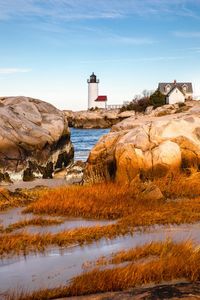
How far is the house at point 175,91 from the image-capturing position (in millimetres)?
121375

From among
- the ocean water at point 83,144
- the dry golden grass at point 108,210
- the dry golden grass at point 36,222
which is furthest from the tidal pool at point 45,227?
the ocean water at point 83,144

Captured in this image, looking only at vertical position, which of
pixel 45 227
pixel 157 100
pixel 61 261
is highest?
pixel 157 100

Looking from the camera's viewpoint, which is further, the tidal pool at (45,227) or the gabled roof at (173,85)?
the gabled roof at (173,85)

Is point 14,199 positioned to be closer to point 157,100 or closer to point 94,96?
point 157,100

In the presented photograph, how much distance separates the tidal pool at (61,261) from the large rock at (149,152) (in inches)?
290

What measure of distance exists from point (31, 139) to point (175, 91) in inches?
3911

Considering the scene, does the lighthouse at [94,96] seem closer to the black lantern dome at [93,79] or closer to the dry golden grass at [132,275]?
the black lantern dome at [93,79]

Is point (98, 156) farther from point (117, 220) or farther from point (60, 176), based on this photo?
point (117, 220)

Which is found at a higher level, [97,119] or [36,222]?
[36,222]

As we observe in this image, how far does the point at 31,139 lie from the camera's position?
26344mm

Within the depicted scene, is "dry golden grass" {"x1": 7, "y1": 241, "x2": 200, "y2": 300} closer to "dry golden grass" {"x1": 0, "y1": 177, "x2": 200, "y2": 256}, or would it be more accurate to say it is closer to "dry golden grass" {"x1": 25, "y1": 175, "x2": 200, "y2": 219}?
"dry golden grass" {"x1": 0, "y1": 177, "x2": 200, "y2": 256}

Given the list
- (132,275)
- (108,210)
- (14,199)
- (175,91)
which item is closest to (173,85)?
(175,91)

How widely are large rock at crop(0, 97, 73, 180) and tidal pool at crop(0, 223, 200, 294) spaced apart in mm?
14340

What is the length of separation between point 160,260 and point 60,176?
1840cm
